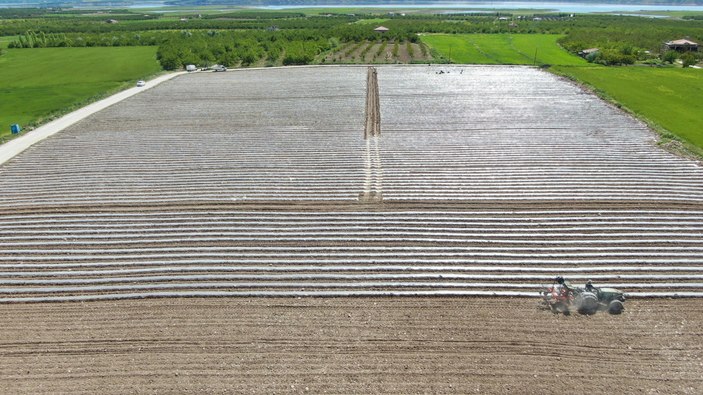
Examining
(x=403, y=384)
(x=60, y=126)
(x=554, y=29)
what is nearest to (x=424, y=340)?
(x=403, y=384)

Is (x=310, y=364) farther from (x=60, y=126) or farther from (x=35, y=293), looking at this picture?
(x=60, y=126)

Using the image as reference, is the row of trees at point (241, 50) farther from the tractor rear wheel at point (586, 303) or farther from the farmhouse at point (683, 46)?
the tractor rear wheel at point (586, 303)

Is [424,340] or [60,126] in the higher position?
[60,126]

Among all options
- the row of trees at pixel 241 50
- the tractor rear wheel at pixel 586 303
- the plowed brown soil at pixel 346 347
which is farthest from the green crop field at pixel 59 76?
the tractor rear wheel at pixel 586 303

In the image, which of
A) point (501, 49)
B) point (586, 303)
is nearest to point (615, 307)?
point (586, 303)

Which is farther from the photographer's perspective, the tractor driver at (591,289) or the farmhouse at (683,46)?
the farmhouse at (683,46)

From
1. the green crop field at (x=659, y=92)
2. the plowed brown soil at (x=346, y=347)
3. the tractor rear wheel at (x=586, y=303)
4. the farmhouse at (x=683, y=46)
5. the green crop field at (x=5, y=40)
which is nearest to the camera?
the plowed brown soil at (x=346, y=347)

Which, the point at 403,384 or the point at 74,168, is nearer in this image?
the point at 403,384

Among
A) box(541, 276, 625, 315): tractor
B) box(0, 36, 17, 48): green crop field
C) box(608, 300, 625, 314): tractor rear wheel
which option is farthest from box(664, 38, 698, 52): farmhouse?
box(0, 36, 17, 48): green crop field
